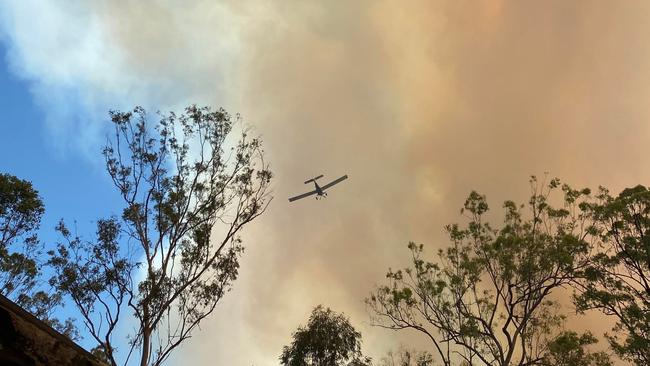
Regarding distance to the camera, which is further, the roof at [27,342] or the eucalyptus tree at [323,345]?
the eucalyptus tree at [323,345]

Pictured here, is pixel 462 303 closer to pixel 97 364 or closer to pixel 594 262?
pixel 594 262

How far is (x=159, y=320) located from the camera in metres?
22.0

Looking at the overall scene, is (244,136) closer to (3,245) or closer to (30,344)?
(3,245)

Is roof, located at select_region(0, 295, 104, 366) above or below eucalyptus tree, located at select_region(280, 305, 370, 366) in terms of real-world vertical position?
below

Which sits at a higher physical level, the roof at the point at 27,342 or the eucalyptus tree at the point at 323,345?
the eucalyptus tree at the point at 323,345

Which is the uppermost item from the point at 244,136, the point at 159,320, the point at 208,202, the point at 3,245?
the point at 244,136

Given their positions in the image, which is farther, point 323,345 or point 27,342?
point 323,345

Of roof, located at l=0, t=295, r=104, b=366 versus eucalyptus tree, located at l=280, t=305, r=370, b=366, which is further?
eucalyptus tree, located at l=280, t=305, r=370, b=366

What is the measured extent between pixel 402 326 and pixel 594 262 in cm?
1147

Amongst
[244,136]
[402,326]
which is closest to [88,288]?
[244,136]

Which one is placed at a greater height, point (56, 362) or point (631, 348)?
point (631, 348)

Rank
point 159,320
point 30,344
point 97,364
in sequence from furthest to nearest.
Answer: point 159,320, point 97,364, point 30,344

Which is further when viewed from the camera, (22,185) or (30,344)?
(22,185)

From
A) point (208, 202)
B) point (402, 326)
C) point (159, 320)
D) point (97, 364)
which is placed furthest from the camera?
point (402, 326)
